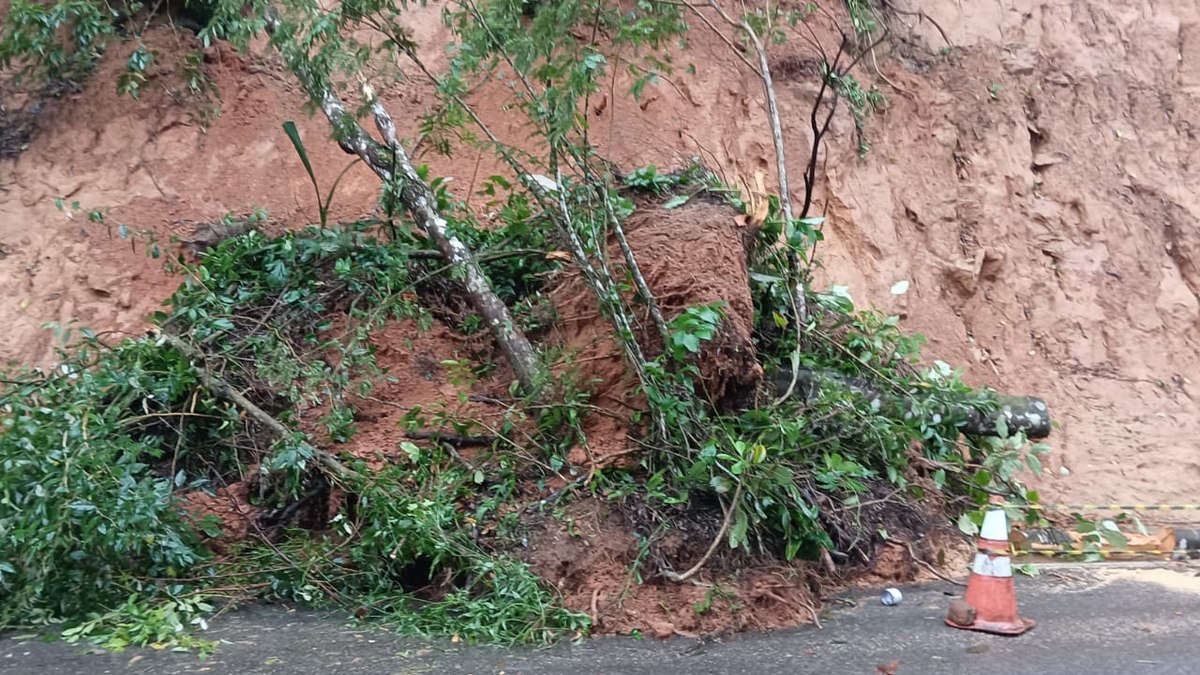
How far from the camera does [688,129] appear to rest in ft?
29.2

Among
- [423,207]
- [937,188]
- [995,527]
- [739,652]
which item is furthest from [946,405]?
[937,188]

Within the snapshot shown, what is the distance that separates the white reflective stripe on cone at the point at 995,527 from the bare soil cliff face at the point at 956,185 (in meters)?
3.24

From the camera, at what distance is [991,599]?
442 cm

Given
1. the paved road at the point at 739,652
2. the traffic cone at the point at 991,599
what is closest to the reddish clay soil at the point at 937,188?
the paved road at the point at 739,652

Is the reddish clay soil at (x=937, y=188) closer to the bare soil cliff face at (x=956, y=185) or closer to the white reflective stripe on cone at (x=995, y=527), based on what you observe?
the bare soil cliff face at (x=956, y=185)

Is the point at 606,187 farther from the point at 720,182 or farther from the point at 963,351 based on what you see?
the point at 963,351

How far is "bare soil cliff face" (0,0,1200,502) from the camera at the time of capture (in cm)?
739

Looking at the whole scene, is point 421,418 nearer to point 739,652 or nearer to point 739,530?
point 739,530

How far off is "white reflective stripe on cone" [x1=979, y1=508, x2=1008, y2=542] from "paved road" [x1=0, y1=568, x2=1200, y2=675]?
0.43 meters

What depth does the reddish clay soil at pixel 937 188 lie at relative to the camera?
282 inches

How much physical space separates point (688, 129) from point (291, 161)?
350cm

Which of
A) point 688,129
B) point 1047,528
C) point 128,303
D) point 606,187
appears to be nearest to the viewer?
point 606,187

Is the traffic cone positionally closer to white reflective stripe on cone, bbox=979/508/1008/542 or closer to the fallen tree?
white reflective stripe on cone, bbox=979/508/1008/542

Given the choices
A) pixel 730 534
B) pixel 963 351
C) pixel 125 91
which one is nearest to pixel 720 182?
pixel 730 534
